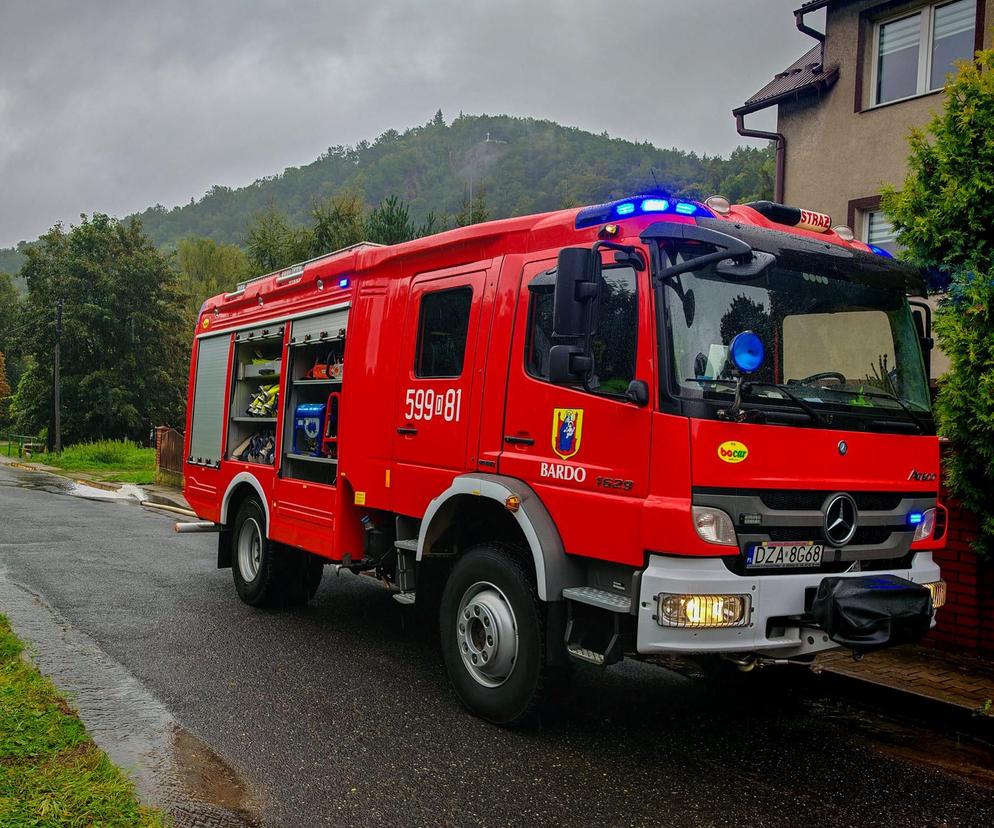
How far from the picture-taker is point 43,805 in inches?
140

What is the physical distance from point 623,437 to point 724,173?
46.2 meters

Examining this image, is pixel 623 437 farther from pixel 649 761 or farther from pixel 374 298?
pixel 374 298

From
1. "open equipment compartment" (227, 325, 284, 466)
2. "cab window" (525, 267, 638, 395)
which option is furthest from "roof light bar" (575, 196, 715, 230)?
"open equipment compartment" (227, 325, 284, 466)

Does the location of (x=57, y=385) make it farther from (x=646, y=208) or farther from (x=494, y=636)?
(x=646, y=208)

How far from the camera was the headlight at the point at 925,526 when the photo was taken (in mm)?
4770

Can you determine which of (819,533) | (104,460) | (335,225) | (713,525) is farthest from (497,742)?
(104,460)

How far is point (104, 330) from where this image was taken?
43594 mm

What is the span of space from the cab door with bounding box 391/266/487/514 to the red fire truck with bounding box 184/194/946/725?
0.7 inches

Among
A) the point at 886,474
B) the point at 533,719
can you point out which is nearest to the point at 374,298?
the point at 533,719

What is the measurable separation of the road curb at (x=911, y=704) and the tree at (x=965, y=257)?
1.27 meters

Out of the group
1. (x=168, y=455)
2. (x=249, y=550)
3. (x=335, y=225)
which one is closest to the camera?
(x=249, y=550)

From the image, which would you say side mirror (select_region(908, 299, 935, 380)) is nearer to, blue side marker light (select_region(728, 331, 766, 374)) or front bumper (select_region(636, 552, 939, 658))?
blue side marker light (select_region(728, 331, 766, 374))

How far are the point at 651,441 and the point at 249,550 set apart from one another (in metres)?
4.95

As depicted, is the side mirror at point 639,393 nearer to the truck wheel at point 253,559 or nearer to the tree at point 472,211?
the truck wheel at point 253,559
